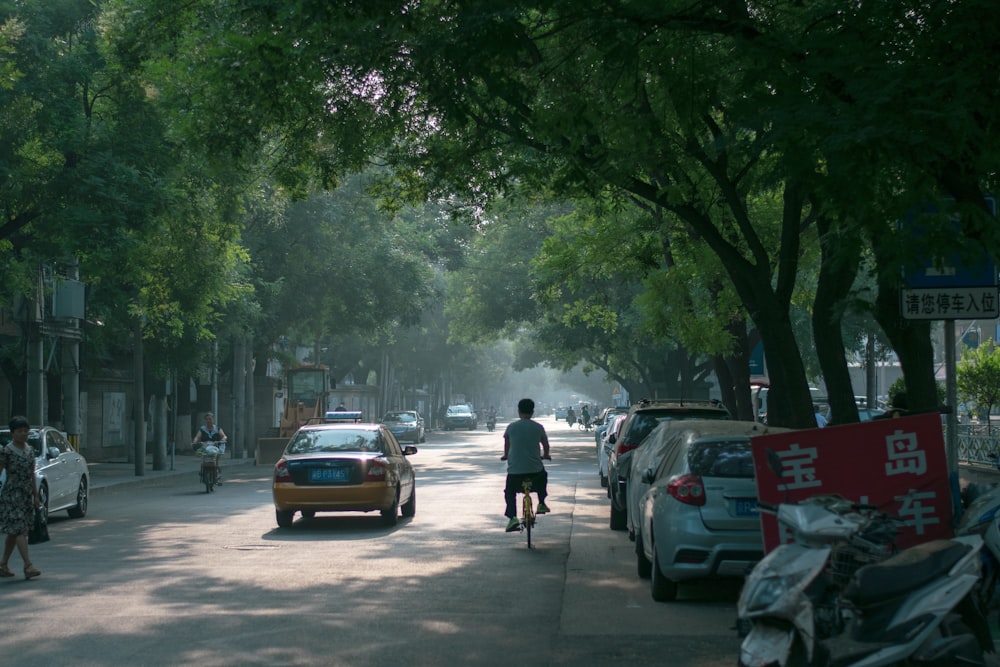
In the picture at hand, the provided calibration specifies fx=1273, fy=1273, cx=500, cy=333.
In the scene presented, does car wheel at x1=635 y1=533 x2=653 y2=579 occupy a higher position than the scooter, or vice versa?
the scooter

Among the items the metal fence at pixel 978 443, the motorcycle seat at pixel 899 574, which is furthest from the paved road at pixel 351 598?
the metal fence at pixel 978 443

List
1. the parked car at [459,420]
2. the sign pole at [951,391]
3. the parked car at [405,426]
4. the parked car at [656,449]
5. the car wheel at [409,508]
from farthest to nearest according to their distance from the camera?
1. the parked car at [459,420]
2. the parked car at [405,426]
3. the car wheel at [409,508]
4. the parked car at [656,449]
5. the sign pole at [951,391]

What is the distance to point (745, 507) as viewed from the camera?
33.1 feet

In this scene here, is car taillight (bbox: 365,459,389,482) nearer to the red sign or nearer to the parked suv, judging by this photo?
the parked suv

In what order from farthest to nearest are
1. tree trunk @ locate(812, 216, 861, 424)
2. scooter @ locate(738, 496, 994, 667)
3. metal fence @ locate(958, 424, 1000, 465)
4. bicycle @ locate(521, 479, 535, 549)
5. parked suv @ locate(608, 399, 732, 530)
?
metal fence @ locate(958, 424, 1000, 465) → parked suv @ locate(608, 399, 732, 530) → tree trunk @ locate(812, 216, 861, 424) → bicycle @ locate(521, 479, 535, 549) → scooter @ locate(738, 496, 994, 667)

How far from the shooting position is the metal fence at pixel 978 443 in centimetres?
2642

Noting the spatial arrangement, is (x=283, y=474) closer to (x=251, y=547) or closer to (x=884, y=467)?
(x=251, y=547)

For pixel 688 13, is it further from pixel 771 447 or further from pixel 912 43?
pixel 771 447

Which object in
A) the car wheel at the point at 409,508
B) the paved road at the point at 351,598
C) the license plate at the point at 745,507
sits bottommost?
the paved road at the point at 351,598

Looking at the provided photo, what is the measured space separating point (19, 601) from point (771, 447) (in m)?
6.36

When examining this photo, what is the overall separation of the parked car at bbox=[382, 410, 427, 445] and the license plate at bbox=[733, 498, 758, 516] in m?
43.5

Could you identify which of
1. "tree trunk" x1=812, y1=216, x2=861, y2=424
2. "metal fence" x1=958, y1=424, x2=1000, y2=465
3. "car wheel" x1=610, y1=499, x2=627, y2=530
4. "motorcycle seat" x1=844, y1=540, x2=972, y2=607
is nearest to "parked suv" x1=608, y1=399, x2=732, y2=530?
"car wheel" x1=610, y1=499, x2=627, y2=530

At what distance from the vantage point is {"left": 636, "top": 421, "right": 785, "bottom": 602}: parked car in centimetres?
1000

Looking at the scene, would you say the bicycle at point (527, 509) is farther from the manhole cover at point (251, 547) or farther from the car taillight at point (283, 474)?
the car taillight at point (283, 474)
